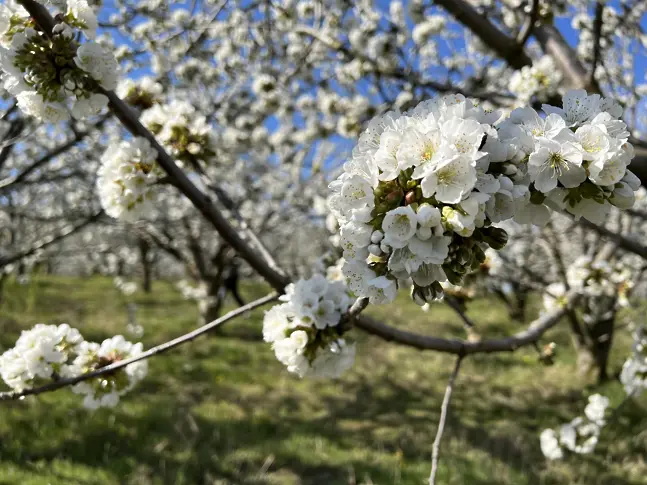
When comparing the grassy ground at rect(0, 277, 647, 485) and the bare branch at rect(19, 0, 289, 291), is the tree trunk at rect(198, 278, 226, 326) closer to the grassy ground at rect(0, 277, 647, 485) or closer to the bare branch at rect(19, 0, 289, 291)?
the grassy ground at rect(0, 277, 647, 485)

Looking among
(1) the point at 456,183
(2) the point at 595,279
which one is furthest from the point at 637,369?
(1) the point at 456,183

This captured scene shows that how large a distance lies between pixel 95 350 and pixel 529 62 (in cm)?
307

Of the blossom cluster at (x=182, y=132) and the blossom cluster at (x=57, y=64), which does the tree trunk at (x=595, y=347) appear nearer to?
the blossom cluster at (x=182, y=132)

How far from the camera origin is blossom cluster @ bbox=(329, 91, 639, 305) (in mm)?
793

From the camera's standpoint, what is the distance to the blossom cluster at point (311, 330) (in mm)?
1401

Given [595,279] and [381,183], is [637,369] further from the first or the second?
[381,183]

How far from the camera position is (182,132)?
2.13m

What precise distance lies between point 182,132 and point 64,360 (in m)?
1.08

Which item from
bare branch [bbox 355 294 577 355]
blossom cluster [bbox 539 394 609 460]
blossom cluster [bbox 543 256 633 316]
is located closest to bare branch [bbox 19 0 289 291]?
bare branch [bbox 355 294 577 355]

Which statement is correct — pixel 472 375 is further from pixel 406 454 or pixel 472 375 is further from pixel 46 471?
pixel 46 471

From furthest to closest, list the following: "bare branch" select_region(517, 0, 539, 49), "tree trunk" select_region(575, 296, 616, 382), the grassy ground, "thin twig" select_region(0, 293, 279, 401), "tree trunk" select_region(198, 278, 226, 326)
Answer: "tree trunk" select_region(198, 278, 226, 326) < "tree trunk" select_region(575, 296, 616, 382) < the grassy ground < "bare branch" select_region(517, 0, 539, 49) < "thin twig" select_region(0, 293, 279, 401)

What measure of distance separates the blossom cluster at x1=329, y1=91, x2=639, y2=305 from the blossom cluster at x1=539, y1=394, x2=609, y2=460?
3.33 m

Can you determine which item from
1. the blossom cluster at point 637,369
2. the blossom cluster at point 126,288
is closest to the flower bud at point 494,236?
the blossom cluster at point 637,369

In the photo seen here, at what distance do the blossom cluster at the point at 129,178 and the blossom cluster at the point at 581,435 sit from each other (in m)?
3.51
